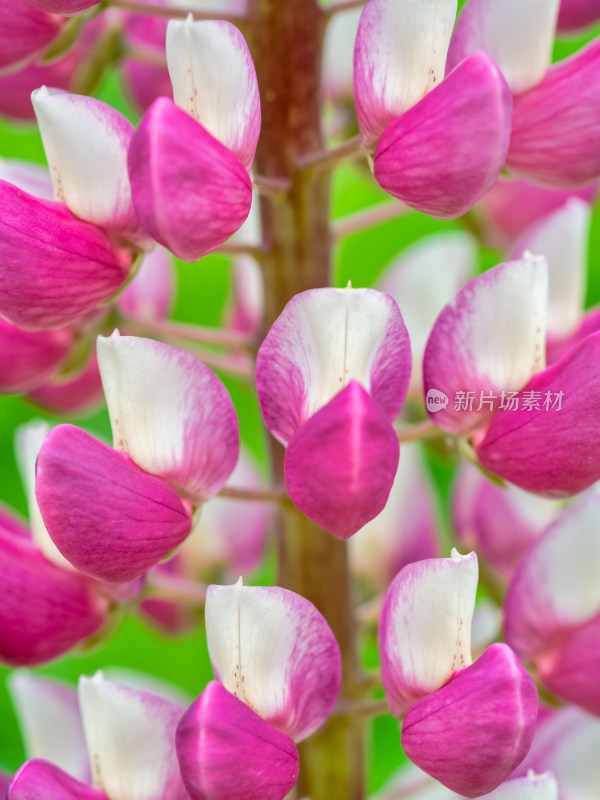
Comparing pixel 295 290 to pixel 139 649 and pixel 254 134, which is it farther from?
pixel 139 649

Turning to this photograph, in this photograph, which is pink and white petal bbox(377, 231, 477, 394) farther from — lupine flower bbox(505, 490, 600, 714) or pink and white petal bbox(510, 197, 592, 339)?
lupine flower bbox(505, 490, 600, 714)

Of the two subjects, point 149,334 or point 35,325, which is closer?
point 35,325

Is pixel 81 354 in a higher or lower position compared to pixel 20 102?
lower

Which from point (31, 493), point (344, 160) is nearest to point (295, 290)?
point (344, 160)

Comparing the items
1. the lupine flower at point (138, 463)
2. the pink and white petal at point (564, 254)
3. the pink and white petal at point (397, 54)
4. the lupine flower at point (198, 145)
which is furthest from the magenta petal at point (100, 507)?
the pink and white petal at point (564, 254)

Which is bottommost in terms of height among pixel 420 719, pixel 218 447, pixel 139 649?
pixel 139 649

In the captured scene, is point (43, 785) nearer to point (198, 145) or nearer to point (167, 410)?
point (167, 410)
